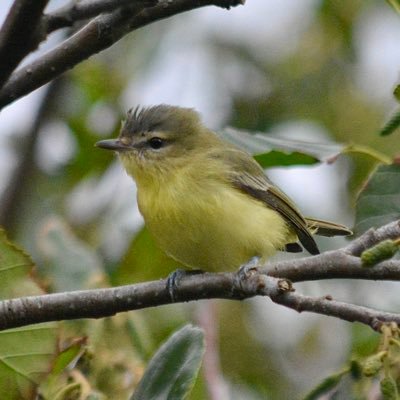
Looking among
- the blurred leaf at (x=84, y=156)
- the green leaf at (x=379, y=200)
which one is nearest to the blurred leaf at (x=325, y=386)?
the green leaf at (x=379, y=200)

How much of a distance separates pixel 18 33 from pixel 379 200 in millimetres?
1382

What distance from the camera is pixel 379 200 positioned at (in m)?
2.61

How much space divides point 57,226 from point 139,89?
1.73m

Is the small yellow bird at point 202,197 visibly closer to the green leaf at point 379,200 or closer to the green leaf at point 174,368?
the green leaf at point 379,200

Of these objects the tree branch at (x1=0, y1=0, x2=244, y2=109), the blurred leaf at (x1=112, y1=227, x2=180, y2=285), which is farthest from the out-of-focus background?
the tree branch at (x1=0, y1=0, x2=244, y2=109)

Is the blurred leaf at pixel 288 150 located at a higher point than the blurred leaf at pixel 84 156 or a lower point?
higher

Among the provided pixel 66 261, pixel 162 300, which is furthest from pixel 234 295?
pixel 66 261

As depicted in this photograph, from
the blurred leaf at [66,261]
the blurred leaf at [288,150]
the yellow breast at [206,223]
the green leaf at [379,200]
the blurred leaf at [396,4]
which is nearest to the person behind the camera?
the blurred leaf at [396,4]

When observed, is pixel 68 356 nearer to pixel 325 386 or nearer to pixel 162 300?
pixel 162 300

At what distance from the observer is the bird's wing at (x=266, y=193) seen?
3.49 meters

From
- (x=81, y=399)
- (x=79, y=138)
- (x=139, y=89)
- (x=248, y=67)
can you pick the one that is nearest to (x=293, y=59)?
(x=248, y=67)

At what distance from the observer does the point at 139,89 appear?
198 inches

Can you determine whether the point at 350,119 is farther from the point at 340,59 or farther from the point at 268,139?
the point at 268,139

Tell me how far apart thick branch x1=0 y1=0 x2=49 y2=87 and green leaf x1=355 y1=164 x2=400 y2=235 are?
51.9 inches
